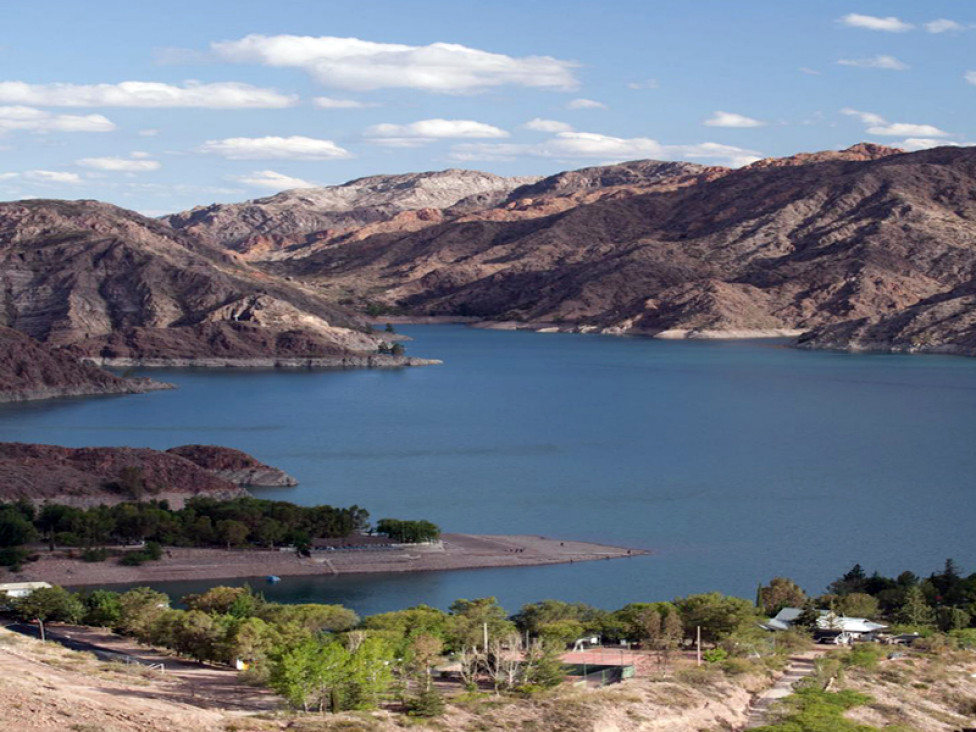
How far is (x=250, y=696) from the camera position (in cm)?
3406

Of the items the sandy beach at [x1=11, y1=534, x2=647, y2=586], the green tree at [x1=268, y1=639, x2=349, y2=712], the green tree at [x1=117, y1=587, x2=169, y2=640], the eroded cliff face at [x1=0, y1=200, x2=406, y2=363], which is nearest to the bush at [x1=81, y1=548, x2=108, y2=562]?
the sandy beach at [x1=11, y1=534, x2=647, y2=586]

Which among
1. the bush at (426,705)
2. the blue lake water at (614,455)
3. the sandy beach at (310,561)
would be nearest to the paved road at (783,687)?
the bush at (426,705)

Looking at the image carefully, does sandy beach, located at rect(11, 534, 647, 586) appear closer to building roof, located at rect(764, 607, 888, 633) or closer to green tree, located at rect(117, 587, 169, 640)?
green tree, located at rect(117, 587, 169, 640)

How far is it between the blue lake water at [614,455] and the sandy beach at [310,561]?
1.24 metres

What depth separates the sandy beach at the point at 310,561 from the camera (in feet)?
186

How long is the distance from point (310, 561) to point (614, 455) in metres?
32.6

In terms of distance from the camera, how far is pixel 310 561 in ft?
195

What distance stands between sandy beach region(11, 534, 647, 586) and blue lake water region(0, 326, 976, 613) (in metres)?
1.24

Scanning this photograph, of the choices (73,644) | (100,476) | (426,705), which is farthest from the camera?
(100,476)

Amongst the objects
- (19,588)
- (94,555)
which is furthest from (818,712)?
(94,555)

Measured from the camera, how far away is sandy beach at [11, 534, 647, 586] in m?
56.7

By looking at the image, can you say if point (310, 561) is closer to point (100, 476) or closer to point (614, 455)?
point (100, 476)

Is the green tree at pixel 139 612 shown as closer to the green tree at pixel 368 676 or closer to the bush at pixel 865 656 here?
the green tree at pixel 368 676

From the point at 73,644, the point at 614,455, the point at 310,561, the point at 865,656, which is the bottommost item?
the point at 310,561
